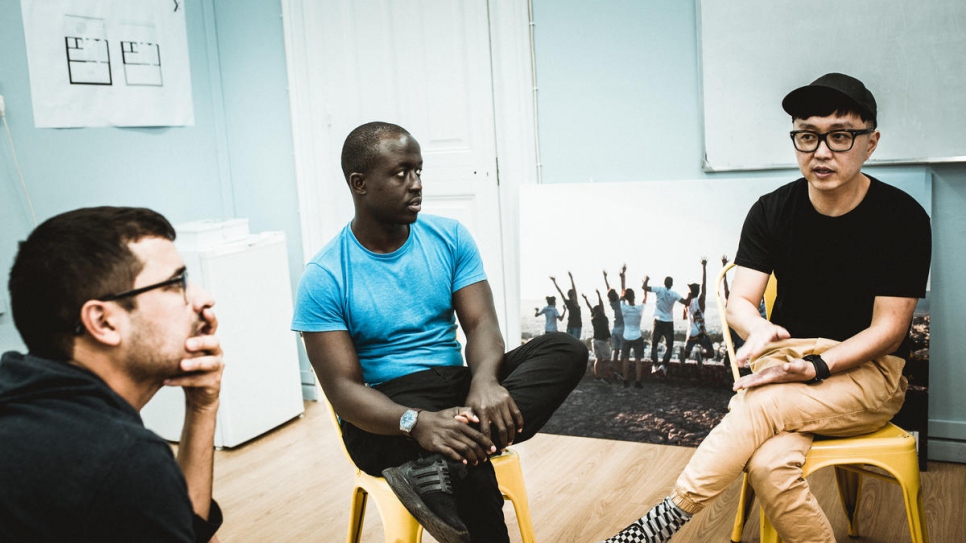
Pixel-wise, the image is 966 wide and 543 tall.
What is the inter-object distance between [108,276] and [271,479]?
220 cm

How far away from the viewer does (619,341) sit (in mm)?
3252

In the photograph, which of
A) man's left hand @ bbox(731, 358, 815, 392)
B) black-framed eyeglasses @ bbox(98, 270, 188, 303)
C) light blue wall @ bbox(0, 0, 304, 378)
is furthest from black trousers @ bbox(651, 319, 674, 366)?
black-framed eyeglasses @ bbox(98, 270, 188, 303)

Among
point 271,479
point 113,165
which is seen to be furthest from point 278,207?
point 271,479

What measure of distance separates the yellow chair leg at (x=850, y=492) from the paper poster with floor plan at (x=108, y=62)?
3144mm

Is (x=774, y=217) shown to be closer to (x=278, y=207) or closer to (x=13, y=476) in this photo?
(x=13, y=476)

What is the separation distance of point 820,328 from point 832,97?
23.3 inches

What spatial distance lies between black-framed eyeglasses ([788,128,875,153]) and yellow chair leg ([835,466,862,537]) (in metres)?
0.93

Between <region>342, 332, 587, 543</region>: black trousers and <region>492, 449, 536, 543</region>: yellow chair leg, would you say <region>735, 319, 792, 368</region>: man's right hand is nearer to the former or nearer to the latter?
<region>342, 332, 587, 543</region>: black trousers

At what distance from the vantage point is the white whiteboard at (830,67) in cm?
271

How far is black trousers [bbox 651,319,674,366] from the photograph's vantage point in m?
3.16

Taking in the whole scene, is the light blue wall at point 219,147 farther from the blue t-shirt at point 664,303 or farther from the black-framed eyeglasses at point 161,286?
the black-framed eyeglasses at point 161,286

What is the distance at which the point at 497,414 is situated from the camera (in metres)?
1.91

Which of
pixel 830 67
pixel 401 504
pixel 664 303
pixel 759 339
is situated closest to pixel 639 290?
pixel 664 303

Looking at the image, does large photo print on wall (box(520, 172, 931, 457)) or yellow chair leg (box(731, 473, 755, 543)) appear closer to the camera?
yellow chair leg (box(731, 473, 755, 543))
